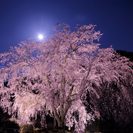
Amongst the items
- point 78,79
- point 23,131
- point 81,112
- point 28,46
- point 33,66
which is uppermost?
point 28,46

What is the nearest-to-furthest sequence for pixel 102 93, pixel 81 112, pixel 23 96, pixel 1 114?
pixel 23 96 < pixel 81 112 < pixel 102 93 < pixel 1 114

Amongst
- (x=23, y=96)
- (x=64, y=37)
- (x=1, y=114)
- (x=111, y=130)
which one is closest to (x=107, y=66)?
(x=64, y=37)

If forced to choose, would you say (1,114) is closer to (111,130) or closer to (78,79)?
(111,130)

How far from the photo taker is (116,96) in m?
24.1

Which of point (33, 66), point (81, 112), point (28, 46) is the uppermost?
point (28, 46)

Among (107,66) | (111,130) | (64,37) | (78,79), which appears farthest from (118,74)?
(111,130)

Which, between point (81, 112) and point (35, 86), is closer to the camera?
point (35, 86)

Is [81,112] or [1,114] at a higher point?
[1,114]

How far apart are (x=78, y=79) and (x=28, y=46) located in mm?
4176

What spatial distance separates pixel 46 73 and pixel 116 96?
27.0 feet

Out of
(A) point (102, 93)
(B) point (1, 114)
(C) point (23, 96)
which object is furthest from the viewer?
(B) point (1, 114)

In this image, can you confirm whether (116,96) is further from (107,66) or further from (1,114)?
(1,114)

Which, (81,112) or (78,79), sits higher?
(78,79)

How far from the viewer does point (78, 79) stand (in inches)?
726
